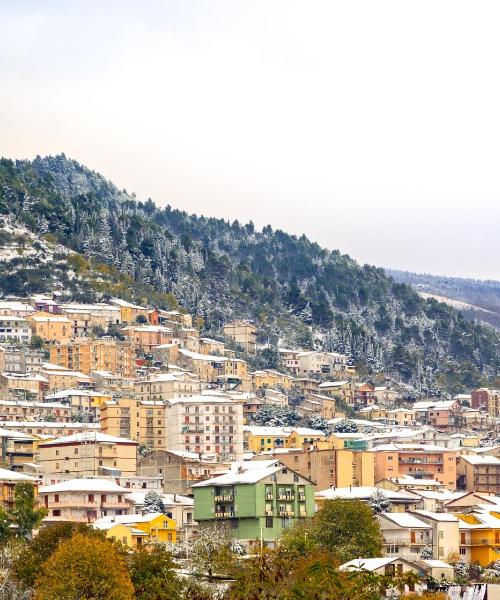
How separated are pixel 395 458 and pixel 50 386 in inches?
1662

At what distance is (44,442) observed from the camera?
14038 cm

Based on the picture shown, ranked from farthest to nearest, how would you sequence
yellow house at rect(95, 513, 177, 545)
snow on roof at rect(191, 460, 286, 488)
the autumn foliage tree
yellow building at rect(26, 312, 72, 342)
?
yellow building at rect(26, 312, 72, 342) → snow on roof at rect(191, 460, 286, 488) → yellow house at rect(95, 513, 177, 545) → the autumn foliage tree

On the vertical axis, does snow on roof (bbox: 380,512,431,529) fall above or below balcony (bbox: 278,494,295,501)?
below

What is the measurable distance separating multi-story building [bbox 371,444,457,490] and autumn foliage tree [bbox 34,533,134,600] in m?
77.2

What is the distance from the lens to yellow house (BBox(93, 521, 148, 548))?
103 m

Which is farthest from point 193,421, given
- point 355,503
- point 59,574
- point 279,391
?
point 59,574

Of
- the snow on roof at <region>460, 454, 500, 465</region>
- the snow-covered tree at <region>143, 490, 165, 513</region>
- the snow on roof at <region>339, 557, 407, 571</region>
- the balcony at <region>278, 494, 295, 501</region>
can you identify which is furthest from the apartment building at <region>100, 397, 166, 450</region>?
the snow on roof at <region>339, 557, 407, 571</region>

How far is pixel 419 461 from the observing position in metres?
155

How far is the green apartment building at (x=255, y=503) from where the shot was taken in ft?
376

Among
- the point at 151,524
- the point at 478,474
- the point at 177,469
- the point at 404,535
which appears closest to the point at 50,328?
the point at 478,474

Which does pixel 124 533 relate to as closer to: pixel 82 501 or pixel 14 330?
pixel 82 501

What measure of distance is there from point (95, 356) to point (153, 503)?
68.4m

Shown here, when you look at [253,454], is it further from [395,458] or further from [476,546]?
[476,546]

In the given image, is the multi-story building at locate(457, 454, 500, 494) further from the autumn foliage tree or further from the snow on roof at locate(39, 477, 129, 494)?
the autumn foliage tree
